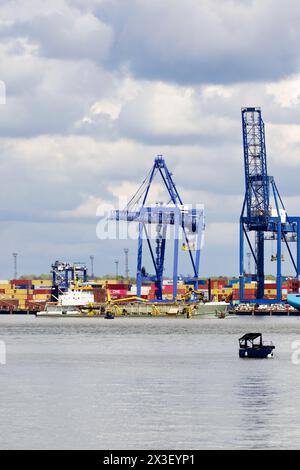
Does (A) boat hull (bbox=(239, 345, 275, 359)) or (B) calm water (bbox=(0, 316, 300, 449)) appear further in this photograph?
(A) boat hull (bbox=(239, 345, 275, 359))

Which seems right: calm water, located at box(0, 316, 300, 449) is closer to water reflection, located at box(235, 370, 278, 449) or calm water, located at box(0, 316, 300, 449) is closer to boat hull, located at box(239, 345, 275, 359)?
water reflection, located at box(235, 370, 278, 449)

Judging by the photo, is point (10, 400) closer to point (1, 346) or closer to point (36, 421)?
point (36, 421)

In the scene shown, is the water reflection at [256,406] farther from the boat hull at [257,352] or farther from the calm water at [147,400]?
the boat hull at [257,352]

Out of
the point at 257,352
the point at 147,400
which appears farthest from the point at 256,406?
the point at 257,352

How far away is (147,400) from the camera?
59.3 meters

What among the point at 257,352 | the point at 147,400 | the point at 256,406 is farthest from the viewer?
the point at 257,352

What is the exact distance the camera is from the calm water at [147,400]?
4750 centimetres

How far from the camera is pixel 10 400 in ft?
194

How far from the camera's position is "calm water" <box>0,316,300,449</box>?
1870 inches

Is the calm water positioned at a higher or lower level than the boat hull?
lower

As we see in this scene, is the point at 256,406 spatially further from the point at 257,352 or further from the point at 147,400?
the point at 257,352

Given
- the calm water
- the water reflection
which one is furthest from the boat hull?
the water reflection

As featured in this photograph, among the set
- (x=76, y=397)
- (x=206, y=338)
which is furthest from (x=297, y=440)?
(x=206, y=338)

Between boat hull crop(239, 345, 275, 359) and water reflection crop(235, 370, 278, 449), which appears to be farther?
boat hull crop(239, 345, 275, 359)
